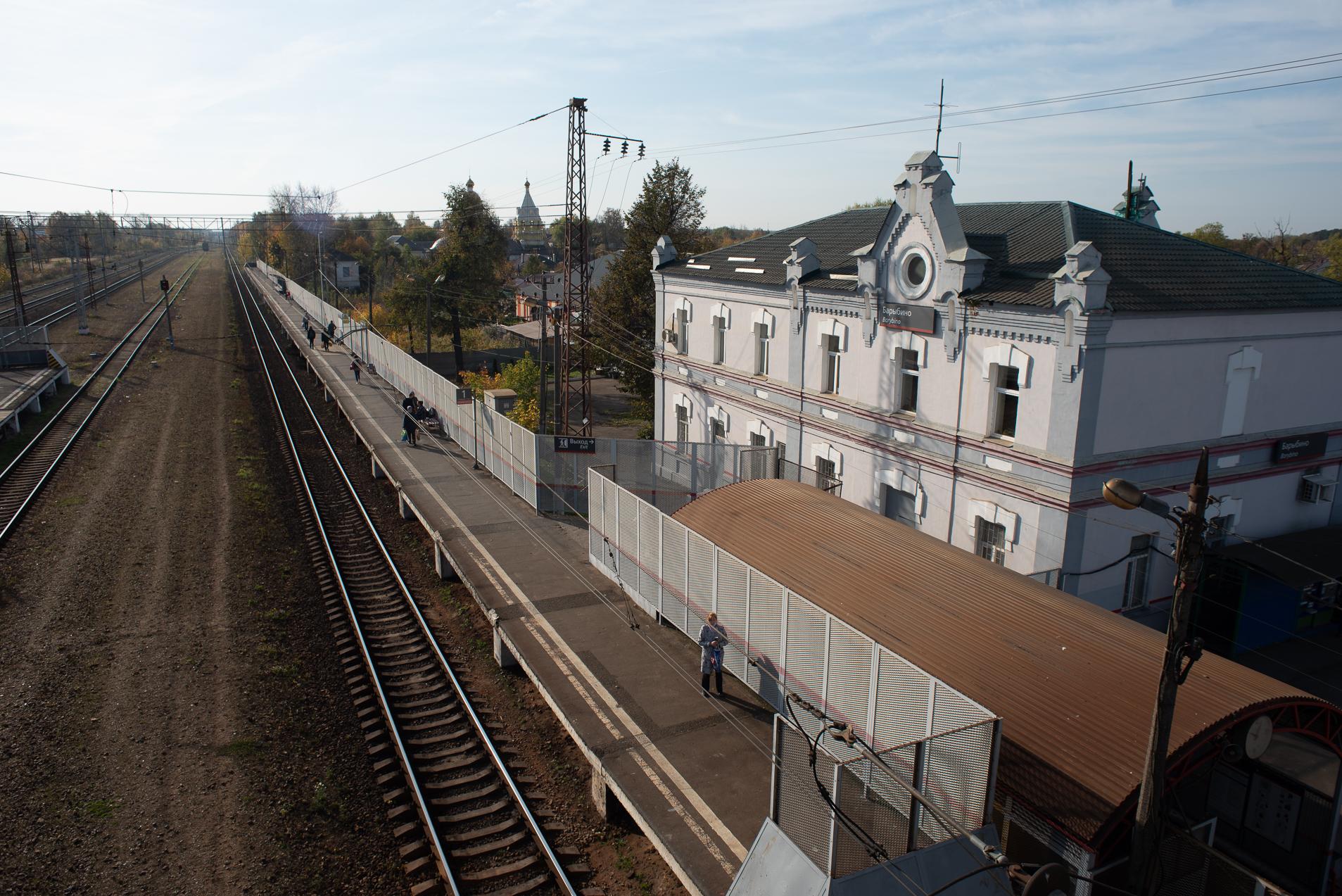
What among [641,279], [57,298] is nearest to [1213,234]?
[641,279]

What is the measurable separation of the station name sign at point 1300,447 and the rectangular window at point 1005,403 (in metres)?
6.82

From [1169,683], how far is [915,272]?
1436 centimetres

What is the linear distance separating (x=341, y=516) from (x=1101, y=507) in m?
20.6

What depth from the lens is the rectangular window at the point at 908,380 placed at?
2152cm

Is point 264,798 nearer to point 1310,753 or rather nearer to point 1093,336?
point 1310,753

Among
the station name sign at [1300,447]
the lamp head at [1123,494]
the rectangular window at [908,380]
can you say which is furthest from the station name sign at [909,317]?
the lamp head at [1123,494]

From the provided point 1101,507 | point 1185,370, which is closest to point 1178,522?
point 1101,507

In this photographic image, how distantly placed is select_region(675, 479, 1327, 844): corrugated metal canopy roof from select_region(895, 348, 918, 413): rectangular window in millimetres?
5132

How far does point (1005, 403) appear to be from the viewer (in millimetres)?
19188

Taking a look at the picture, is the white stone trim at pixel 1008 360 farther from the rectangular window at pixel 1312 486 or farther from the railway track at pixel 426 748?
the railway track at pixel 426 748

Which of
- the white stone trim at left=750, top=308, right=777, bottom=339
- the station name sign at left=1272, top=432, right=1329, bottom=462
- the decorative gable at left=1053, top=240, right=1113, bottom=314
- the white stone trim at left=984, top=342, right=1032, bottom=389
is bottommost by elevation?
the station name sign at left=1272, top=432, right=1329, bottom=462

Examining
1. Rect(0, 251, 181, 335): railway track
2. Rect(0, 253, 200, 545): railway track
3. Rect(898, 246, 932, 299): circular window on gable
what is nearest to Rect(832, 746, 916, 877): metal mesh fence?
Rect(898, 246, 932, 299): circular window on gable

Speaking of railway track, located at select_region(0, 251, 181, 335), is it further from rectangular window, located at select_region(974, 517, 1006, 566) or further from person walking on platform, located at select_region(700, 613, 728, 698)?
rectangular window, located at select_region(974, 517, 1006, 566)

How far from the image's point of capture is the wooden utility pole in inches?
295
